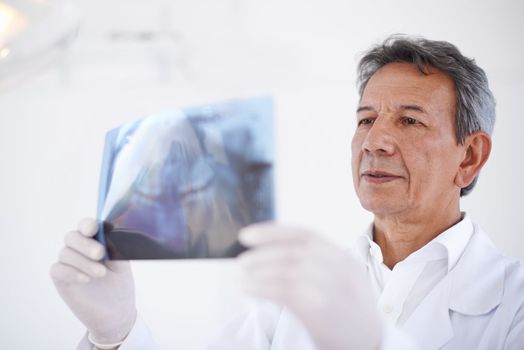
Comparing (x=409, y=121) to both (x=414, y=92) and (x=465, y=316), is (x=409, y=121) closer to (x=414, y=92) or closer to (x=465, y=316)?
(x=414, y=92)

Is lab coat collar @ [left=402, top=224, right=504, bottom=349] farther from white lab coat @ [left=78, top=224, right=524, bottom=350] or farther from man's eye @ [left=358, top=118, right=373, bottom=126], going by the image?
man's eye @ [left=358, top=118, right=373, bottom=126]

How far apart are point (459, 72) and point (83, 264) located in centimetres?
86

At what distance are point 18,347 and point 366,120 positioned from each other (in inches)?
58.9

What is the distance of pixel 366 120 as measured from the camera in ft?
3.88

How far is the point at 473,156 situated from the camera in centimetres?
117

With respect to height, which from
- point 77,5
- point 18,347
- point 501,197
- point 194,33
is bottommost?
point 18,347

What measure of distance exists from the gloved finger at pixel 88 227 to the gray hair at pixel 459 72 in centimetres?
75

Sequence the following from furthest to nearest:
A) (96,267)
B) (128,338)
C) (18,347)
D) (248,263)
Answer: (18,347) → (128,338) → (96,267) → (248,263)

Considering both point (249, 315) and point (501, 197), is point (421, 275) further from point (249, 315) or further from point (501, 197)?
point (501, 197)

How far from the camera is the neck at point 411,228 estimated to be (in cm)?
112

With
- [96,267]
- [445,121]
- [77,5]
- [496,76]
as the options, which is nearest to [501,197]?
[496,76]

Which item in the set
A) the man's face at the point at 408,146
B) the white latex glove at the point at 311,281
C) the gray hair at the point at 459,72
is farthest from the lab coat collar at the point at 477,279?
the white latex glove at the point at 311,281

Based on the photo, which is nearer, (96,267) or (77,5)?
(77,5)

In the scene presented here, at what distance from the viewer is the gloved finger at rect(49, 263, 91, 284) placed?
0.91m
